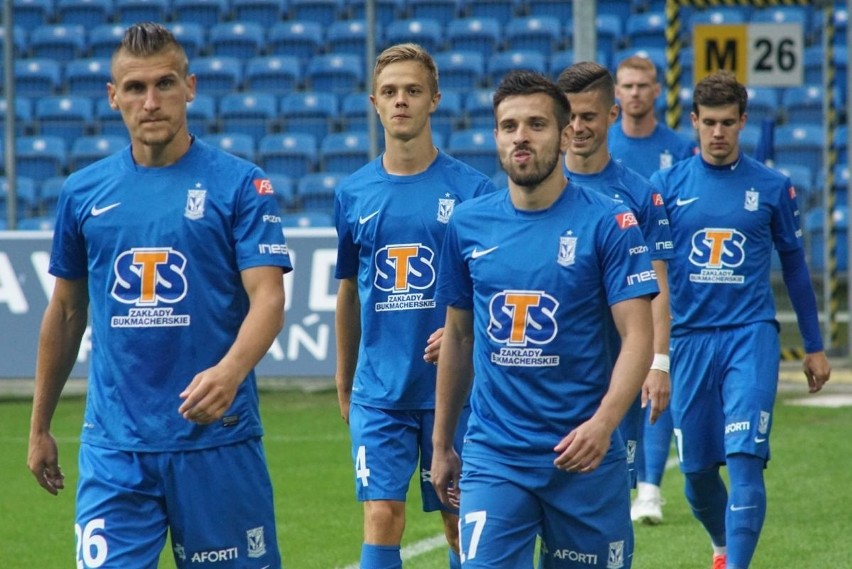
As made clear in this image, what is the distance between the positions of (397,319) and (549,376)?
1.46 m

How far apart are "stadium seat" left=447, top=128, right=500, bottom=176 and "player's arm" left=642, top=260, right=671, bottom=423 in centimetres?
1027

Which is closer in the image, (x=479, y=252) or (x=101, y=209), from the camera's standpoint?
(x=101, y=209)

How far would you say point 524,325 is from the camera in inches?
194

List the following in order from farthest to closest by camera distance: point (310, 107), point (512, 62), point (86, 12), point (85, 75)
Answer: point (86, 12), point (85, 75), point (512, 62), point (310, 107)

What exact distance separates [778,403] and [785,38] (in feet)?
10.3

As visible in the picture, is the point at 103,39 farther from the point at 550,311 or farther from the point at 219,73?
the point at 550,311

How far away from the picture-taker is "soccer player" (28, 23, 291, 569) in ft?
15.9

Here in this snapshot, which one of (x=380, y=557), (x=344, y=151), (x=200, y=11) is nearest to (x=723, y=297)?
(x=380, y=557)

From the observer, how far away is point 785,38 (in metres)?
13.9

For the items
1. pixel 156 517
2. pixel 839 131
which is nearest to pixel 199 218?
pixel 156 517

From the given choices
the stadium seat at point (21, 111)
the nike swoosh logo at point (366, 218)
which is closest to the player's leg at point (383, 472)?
the nike swoosh logo at point (366, 218)

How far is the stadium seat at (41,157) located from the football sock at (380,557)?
1315cm

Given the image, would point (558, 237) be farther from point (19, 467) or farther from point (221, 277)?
point (19, 467)

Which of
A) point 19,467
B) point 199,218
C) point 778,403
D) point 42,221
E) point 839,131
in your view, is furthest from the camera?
point 839,131
